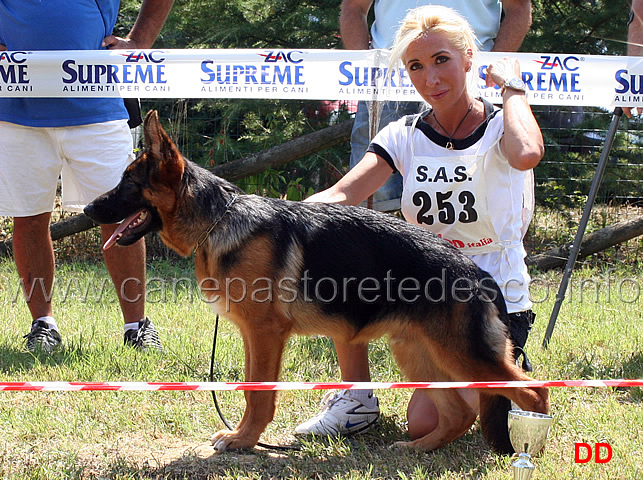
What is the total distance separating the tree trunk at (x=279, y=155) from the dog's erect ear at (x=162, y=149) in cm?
458

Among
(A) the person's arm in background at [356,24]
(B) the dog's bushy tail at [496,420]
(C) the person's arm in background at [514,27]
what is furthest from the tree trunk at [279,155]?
(B) the dog's bushy tail at [496,420]

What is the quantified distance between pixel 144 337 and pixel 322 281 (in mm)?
1982

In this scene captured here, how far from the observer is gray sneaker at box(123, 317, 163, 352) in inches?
180

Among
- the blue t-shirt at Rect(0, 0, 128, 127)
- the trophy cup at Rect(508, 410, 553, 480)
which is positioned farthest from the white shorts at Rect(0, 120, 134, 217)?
the trophy cup at Rect(508, 410, 553, 480)

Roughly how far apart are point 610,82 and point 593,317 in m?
1.89

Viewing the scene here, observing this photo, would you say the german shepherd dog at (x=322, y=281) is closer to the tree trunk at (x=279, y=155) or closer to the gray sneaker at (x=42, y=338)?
the gray sneaker at (x=42, y=338)

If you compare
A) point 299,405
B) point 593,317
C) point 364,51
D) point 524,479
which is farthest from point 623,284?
point 524,479

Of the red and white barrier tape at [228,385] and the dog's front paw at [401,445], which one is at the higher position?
the red and white barrier tape at [228,385]

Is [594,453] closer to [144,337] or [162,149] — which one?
[162,149]

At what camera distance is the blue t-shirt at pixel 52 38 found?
454 centimetres

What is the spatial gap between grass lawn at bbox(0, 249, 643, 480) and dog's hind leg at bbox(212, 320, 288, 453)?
8cm

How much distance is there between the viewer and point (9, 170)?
4590 millimetres

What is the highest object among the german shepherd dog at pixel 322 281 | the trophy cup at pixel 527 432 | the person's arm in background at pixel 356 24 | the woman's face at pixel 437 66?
the person's arm in background at pixel 356 24

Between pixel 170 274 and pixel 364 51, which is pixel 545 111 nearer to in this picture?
pixel 364 51
